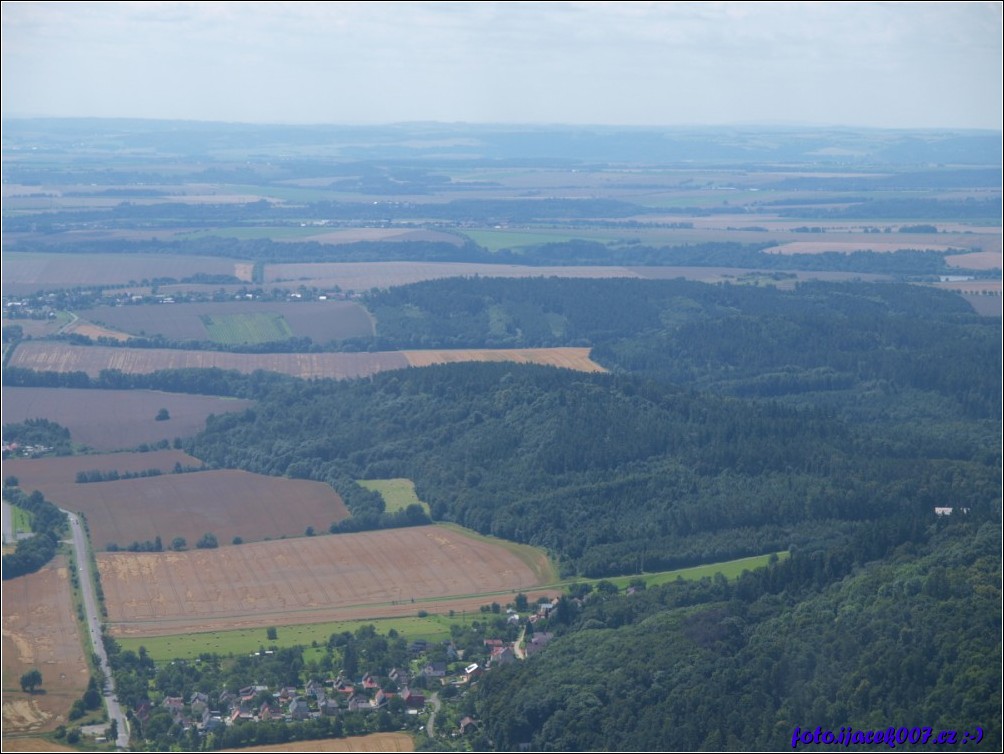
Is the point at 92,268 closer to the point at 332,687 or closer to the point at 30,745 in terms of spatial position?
the point at 332,687

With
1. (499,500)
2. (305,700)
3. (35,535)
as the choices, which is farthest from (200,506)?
(305,700)

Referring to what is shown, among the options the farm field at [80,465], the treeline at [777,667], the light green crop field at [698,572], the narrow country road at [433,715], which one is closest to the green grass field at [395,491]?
the farm field at [80,465]

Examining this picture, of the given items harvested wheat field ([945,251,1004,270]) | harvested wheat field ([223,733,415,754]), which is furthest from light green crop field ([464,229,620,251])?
harvested wheat field ([223,733,415,754])

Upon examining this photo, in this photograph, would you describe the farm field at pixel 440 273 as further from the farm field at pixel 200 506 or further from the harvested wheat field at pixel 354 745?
the harvested wheat field at pixel 354 745

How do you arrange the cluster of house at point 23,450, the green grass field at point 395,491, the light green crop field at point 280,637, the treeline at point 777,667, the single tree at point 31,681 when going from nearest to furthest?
the treeline at point 777,667 < the single tree at point 31,681 < the light green crop field at point 280,637 < the green grass field at point 395,491 < the cluster of house at point 23,450

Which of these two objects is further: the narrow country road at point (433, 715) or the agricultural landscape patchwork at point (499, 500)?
the agricultural landscape patchwork at point (499, 500)
